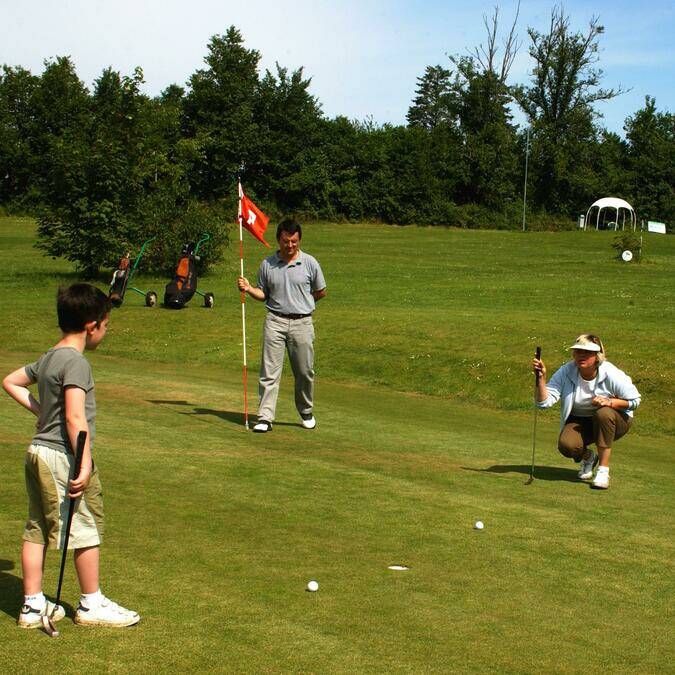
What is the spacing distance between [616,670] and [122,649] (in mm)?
2299

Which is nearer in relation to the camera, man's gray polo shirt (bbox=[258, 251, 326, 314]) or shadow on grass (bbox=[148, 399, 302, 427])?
man's gray polo shirt (bbox=[258, 251, 326, 314])

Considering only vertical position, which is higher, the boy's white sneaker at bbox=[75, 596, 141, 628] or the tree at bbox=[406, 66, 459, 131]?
the tree at bbox=[406, 66, 459, 131]

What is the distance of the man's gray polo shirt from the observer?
473 inches

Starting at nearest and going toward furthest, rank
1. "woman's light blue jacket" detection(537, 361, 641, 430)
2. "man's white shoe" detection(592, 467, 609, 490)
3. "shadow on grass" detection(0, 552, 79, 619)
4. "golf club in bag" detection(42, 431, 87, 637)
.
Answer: "golf club in bag" detection(42, 431, 87, 637) → "shadow on grass" detection(0, 552, 79, 619) → "man's white shoe" detection(592, 467, 609, 490) → "woman's light blue jacket" detection(537, 361, 641, 430)

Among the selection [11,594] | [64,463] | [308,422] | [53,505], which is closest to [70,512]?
[53,505]

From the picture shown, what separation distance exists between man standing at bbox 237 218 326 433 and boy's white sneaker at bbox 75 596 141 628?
21.6 feet

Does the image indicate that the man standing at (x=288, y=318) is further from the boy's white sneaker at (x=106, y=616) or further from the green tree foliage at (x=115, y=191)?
the green tree foliage at (x=115, y=191)

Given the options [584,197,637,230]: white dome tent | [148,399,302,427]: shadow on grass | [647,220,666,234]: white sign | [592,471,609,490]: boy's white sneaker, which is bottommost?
[148,399,302,427]: shadow on grass

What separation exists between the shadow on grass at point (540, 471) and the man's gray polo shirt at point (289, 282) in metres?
2.93

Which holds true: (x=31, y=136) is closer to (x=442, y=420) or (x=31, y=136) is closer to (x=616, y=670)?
(x=442, y=420)

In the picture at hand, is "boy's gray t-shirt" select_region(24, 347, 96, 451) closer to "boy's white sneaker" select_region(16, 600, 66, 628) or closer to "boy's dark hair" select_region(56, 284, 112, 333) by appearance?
"boy's dark hair" select_region(56, 284, 112, 333)

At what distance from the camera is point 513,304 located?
87.5ft

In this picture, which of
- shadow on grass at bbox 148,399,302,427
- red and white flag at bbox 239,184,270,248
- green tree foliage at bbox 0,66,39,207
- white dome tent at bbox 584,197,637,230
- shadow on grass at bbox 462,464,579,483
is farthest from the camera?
green tree foliage at bbox 0,66,39,207

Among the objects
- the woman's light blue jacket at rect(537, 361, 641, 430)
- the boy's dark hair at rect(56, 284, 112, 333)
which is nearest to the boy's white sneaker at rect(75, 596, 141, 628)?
the boy's dark hair at rect(56, 284, 112, 333)
